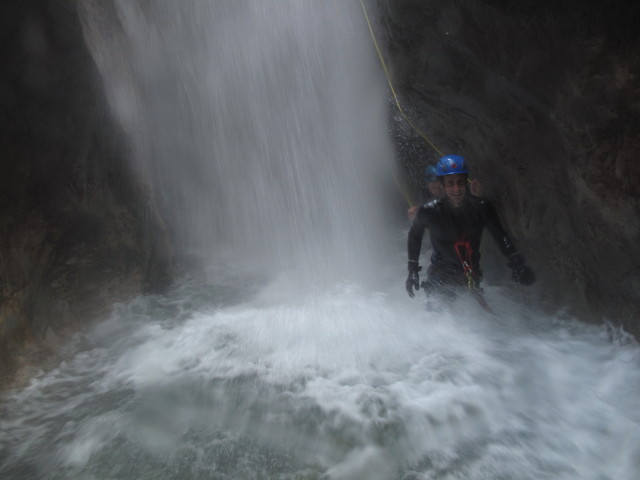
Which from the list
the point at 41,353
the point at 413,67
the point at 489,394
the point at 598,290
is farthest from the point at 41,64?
the point at 598,290

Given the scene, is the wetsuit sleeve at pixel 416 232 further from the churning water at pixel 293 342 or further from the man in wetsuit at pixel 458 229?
the churning water at pixel 293 342

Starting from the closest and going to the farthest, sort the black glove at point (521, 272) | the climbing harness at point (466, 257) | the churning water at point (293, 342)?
1. the churning water at point (293, 342)
2. the black glove at point (521, 272)
3. the climbing harness at point (466, 257)

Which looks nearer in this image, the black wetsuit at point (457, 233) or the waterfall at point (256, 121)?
the black wetsuit at point (457, 233)

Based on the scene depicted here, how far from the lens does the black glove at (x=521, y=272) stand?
3.87m

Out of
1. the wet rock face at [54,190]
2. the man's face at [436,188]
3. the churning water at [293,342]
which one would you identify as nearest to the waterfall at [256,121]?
the churning water at [293,342]

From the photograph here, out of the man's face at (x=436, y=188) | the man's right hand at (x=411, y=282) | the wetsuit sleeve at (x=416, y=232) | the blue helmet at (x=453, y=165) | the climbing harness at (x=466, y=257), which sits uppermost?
the blue helmet at (x=453, y=165)

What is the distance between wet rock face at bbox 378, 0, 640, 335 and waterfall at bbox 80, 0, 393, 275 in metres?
1.99

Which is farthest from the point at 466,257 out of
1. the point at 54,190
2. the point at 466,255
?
the point at 54,190

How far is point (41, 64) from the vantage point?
4777 mm

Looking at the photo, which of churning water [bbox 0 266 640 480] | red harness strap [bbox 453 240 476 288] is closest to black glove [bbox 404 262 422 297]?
red harness strap [bbox 453 240 476 288]

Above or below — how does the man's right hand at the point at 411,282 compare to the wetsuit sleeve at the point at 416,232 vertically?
below

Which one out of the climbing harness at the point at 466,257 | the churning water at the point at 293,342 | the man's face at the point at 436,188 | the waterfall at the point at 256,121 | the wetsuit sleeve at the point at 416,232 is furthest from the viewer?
the waterfall at the point at 256,121

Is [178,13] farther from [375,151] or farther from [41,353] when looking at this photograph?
[41,353]

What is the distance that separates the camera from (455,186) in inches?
158
